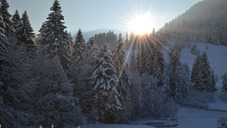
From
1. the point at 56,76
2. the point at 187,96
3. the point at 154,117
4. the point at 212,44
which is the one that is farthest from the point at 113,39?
the point at 56,76

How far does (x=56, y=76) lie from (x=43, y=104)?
3.28 m

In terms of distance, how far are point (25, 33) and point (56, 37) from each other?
19.6 feet

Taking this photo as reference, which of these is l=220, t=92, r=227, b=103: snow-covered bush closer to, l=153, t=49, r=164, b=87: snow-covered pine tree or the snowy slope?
l=153, t=49, r=164, b=87: snow-covered pine tree

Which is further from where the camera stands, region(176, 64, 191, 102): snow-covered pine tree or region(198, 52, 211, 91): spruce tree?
region(198, 52, 211, 91): spruce tree

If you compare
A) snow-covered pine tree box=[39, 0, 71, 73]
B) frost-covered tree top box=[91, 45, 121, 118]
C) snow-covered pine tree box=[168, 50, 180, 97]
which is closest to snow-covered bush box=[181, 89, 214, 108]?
snow-covered pine tree box=[168, 50, 180, 97]

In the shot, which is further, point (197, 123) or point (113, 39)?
point (113, 39)

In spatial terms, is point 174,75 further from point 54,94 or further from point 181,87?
point 54,94

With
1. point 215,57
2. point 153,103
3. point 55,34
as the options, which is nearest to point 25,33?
point 55,34

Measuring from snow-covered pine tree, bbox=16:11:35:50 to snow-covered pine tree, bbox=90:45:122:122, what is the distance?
1097cm

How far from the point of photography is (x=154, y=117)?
35.9 meters

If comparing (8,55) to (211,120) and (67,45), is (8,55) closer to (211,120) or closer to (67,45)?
(67,45)

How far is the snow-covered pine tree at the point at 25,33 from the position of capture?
23.9 metres

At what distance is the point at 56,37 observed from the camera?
72.6 feet

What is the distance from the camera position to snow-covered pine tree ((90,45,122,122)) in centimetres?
2280
